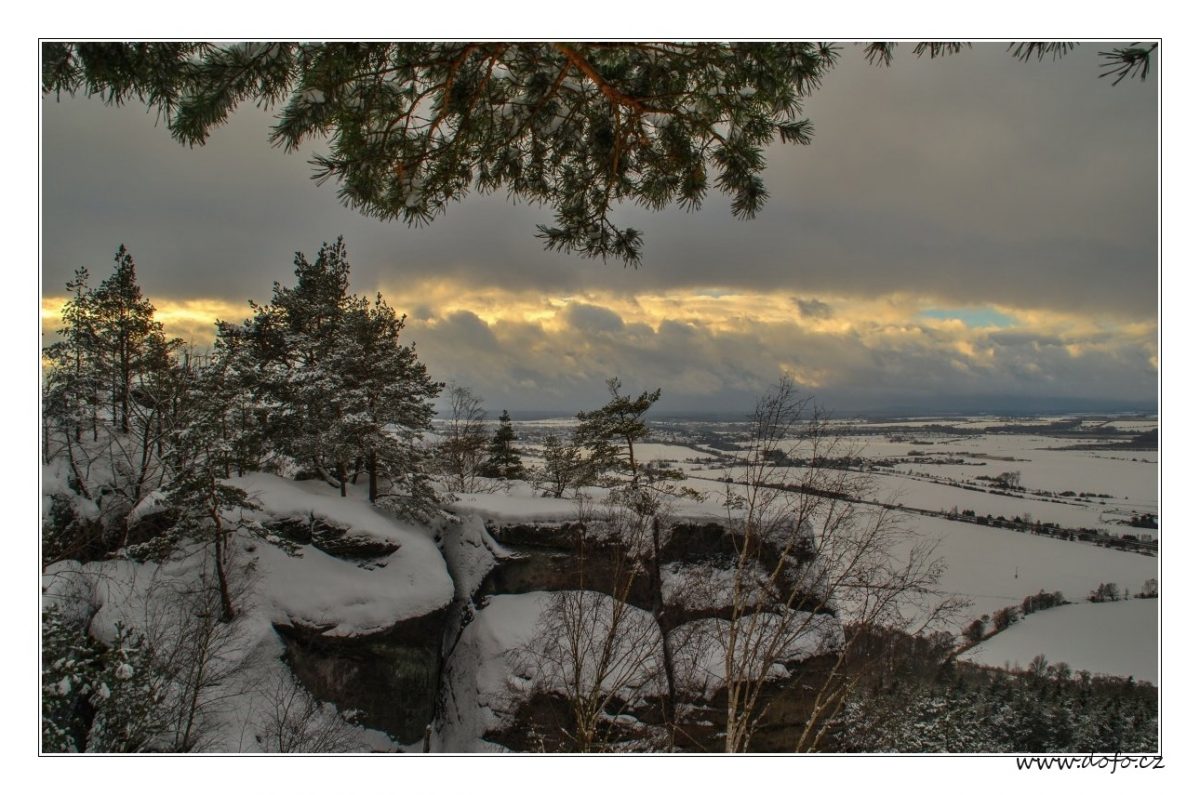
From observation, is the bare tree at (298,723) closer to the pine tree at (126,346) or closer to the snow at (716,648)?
the snow at (716,648)

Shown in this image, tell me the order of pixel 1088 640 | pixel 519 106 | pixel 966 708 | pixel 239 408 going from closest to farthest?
pixel 519 106, pixel 1088 640, pixel 966 708, pixel 239 408

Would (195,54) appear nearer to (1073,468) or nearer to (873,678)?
(1073,468)

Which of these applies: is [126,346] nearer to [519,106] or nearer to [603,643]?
[603,643]

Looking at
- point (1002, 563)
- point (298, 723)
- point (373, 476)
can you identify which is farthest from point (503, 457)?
point (1002, 563)

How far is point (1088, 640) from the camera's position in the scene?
6004 millimetres

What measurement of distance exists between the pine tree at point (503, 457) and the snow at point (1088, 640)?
46.7 feet

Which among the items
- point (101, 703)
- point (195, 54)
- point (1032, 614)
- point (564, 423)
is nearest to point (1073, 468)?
point (1032, 614)

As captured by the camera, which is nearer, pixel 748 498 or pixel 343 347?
pixel 748 498

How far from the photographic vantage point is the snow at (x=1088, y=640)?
304cm

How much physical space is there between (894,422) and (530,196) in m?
5.76

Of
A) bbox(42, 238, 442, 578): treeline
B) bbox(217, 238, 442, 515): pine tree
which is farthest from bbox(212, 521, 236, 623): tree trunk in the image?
bbox(217, 238, 442, 515): pine tree

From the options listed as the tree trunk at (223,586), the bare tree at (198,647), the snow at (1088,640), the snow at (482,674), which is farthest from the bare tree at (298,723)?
the snow at (1088,640)

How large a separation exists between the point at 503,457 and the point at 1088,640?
54.2 ft

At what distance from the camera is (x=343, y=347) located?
462 inches
